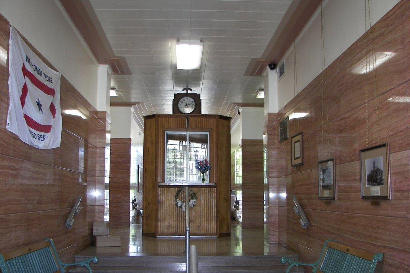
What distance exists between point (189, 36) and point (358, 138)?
3.61m

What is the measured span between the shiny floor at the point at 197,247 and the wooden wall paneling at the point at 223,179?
0.37 metres

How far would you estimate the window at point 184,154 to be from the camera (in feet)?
32.5

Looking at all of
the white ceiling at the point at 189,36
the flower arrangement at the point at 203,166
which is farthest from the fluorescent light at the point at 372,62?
the flower arrangement at the point at 203,166

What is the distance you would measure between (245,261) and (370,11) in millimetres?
3759

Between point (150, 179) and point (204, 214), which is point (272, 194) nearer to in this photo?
point (204, 214)

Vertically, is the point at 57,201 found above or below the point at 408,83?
below

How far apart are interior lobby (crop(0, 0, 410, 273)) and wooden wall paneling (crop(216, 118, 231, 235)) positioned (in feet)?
0.09

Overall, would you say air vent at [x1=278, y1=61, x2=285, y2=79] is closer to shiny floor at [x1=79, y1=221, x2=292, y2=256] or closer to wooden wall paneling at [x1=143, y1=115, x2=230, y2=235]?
wooden wall paneling at [x1=143, y1=115, x2=230, y2=235]

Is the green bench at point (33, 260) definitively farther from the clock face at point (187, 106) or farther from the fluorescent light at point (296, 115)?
the clock face at point (187, 106)

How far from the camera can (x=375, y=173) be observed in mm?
4129

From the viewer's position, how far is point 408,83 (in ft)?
11.6

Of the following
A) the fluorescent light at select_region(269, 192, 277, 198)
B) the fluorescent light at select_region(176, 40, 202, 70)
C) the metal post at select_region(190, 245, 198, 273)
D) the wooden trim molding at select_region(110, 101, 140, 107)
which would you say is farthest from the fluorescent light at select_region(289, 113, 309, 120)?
the wooden trim molding at select_region(110, 101, 140, 107)

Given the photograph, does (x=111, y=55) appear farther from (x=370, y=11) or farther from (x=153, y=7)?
(x=370, y=11)

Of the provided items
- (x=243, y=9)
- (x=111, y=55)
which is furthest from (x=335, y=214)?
(x=111, y=55)
